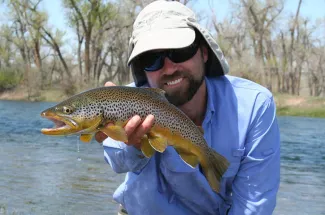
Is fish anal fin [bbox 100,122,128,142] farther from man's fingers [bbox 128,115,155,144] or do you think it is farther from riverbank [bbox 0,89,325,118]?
riverbank [bbox 0,89,325,118]

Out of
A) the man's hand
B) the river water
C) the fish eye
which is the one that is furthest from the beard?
the river water

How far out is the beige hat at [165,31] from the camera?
3156 mm

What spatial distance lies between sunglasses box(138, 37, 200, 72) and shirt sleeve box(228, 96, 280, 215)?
0.57 metres

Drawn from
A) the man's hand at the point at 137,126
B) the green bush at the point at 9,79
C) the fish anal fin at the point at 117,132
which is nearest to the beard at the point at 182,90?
the man's hand at the point at 137,126

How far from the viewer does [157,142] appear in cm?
283

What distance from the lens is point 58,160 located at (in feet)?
38.9

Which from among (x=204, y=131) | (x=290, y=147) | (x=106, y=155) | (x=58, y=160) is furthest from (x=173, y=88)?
(x=290, y=147)

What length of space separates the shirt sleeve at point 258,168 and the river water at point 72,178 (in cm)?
396

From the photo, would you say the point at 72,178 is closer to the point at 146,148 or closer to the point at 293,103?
the point at 146,148

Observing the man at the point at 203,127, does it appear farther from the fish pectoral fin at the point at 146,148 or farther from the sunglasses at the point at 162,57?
the fish pectoral fin at the point at 146,148

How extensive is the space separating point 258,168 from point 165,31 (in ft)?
3.45

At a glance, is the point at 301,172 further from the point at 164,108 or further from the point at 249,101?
the point at 164,108

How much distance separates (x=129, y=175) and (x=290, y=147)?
13793 mm

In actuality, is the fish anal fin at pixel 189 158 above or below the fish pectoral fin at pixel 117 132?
below
